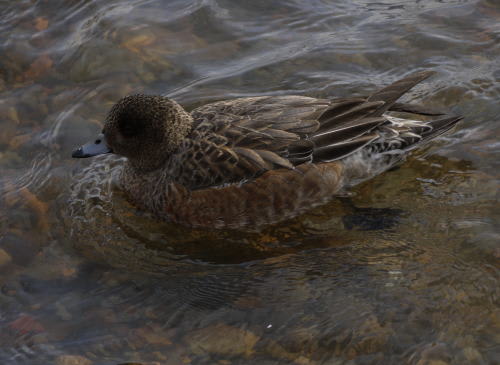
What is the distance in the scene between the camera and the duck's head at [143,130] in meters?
6.00

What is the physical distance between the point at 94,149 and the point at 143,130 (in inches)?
19.2

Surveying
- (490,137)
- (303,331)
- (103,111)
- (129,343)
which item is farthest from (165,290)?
(490,137)

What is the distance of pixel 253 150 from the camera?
5.72 meters

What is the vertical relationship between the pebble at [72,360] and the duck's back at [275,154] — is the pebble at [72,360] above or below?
below

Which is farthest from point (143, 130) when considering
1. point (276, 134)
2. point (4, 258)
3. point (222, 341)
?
point (222, 341)

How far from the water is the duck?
0.24 m

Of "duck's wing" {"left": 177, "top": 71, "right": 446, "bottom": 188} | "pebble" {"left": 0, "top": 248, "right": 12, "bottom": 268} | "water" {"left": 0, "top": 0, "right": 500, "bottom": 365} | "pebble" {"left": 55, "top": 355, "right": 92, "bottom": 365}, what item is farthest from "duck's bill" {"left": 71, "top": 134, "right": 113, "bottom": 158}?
"pebble" {"left": 55, "top": 355, "right": 92, "bottom": 365}

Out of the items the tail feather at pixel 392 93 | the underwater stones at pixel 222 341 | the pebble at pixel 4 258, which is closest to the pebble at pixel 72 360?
the underwater stones at pixel 222 341

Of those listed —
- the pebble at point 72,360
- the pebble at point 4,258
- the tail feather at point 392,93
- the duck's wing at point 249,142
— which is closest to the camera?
the pebble at point 72,360

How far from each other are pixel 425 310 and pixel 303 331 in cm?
89

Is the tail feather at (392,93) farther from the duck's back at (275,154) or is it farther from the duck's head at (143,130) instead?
the duck's head at (143,130)

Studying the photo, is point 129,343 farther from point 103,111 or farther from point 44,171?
point 103,111

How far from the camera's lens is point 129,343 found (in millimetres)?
4750

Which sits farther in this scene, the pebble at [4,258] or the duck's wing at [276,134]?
the duck's wing at [276,134]
